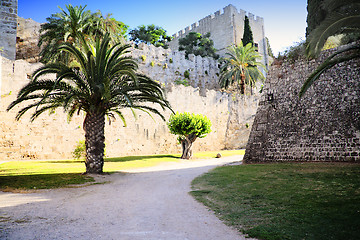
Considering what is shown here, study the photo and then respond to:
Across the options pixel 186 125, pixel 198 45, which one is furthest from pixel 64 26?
pixel 198 45

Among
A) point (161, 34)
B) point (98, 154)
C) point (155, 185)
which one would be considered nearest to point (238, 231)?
point (155, 185)

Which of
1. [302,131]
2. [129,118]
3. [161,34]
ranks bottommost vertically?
[302,131]

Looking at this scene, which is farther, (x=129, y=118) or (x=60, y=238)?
(x=129, y=118)

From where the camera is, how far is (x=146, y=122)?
72.2 ft

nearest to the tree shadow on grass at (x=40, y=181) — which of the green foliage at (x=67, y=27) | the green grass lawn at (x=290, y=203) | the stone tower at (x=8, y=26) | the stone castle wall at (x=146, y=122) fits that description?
the green grass lawn at (x=290, y=203)

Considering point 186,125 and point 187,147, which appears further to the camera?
point 187,147

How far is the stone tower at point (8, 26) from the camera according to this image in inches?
846

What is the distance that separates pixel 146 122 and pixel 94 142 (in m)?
11.1

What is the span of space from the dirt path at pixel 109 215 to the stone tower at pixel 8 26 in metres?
18.4

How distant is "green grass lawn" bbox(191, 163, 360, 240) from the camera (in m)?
4.06

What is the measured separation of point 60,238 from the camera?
394 centimetres

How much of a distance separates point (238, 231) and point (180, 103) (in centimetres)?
2108

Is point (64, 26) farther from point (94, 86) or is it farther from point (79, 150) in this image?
point (94, 86)

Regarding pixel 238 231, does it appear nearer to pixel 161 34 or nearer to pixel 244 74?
pixel 244 74
